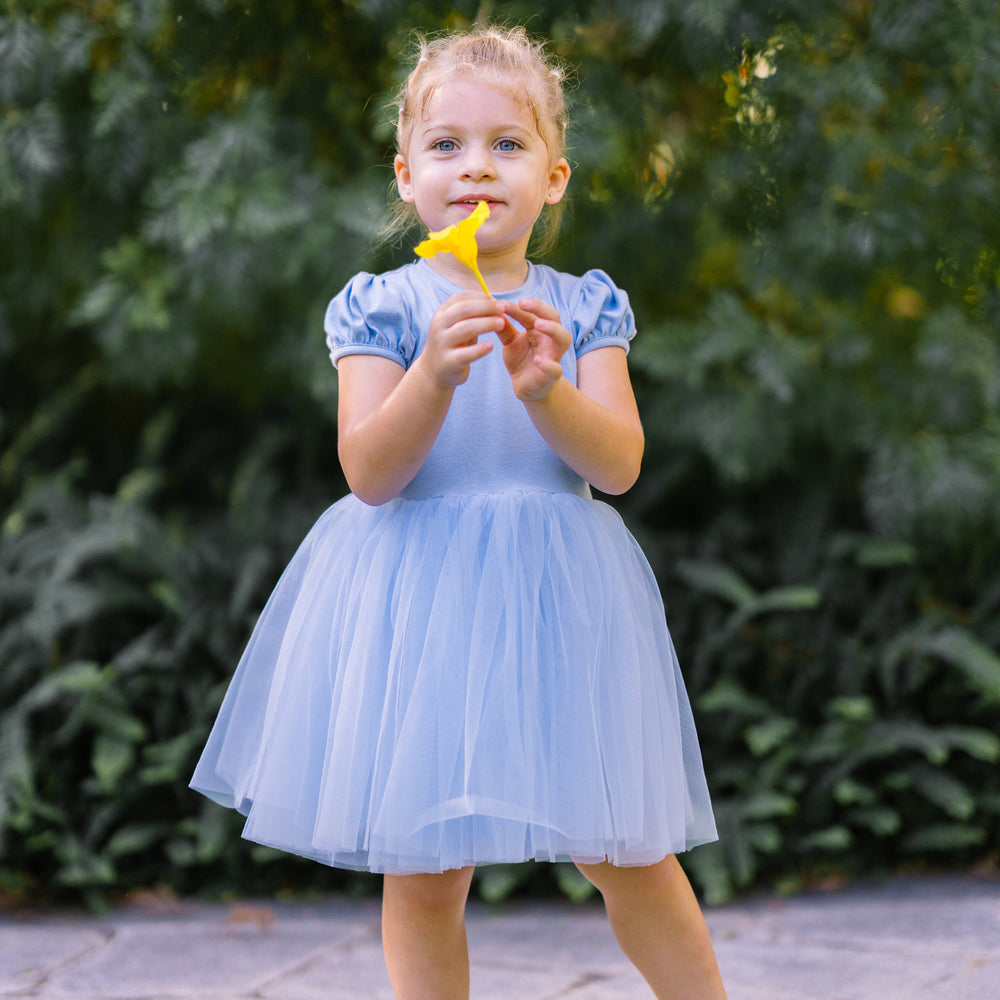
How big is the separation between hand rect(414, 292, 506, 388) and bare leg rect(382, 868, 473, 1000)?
73cm

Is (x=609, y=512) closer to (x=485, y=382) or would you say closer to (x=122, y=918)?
(x=485, y=382)

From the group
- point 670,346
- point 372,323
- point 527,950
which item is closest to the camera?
point 372,323

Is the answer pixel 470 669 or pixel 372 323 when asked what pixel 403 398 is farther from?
pixel 470 669

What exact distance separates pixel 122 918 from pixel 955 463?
2589 mm

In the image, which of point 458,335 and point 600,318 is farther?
point 600,318

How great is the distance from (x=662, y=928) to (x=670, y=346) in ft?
5.95

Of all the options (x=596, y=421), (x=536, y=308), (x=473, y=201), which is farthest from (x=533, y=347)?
(x=473, y=201)

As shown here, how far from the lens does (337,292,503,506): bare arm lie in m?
1.34

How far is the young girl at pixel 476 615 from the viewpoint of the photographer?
1386mm

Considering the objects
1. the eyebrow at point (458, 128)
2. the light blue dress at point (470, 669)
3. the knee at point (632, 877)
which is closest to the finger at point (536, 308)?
the light blue dress at point (470, 669)

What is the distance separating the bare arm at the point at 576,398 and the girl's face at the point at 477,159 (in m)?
0.23

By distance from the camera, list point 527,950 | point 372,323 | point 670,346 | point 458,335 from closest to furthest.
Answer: point 458,335 → point 372,323 → point 527,950 → point 670,346

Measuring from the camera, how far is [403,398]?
54.6 inches

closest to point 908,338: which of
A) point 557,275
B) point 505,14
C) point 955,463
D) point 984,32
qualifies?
point 955,463
